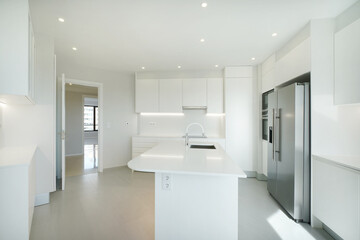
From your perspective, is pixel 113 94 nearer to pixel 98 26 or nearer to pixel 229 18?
pixel 98 26

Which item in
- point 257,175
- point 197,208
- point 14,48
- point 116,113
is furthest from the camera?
point 116,113

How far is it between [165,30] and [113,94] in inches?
107

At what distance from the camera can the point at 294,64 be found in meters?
2.60

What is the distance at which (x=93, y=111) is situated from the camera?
1080 centimetres

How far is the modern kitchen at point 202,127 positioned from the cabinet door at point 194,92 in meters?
0.61

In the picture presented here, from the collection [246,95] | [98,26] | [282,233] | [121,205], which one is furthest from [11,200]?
[246,95]

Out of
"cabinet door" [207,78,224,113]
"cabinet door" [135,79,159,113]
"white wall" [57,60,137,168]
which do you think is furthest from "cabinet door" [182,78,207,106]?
"white wall" [57,60,137,168]

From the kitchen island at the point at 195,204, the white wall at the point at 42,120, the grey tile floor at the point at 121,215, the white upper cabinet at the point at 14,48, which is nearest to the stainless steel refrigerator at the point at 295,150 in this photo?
the grey tile floor at the point at 121,215

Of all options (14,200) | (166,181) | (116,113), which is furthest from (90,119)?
(166,181)

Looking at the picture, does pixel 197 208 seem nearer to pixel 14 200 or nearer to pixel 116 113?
pixel 14 200

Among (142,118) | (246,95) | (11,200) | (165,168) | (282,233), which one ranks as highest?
(246,95)

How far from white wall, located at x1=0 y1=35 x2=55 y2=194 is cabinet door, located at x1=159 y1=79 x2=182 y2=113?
7.81ft

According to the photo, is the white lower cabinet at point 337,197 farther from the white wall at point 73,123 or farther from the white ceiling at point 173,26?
the white wall at point 73,123

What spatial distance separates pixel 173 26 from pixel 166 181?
6.73 ft
